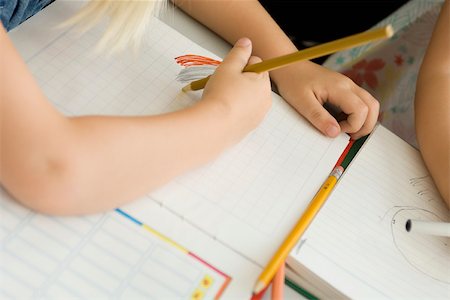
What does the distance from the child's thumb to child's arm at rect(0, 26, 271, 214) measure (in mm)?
79

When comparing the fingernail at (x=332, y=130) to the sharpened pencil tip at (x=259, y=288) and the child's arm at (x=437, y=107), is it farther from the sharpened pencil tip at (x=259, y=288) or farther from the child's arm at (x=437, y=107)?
the sharpened pencil tip at (x=259, y=288)

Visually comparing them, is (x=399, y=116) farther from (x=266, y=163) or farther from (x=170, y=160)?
(x=170, y=160)

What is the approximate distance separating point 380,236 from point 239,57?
267mm

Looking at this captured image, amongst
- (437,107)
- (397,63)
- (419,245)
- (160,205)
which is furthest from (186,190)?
(397,63)

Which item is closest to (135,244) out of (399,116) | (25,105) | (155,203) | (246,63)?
(155,203)

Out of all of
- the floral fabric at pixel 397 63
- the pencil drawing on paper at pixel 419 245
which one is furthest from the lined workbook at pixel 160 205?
the floral fabric at pixel 397 63

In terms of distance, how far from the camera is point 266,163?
0.55m

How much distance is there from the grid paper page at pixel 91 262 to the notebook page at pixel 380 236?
0.12 meters

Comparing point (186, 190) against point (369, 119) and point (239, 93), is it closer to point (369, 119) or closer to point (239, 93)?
point (239, 93)

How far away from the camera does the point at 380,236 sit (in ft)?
1.78

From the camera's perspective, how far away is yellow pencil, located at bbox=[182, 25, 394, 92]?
40 centimetres

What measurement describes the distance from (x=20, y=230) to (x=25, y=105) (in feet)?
0.37

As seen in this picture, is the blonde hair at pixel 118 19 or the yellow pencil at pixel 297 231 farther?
the blonde hair at pixel 118 19

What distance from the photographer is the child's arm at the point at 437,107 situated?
24.7 inches
